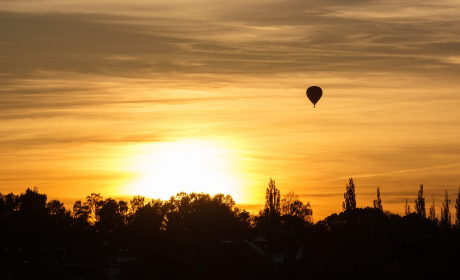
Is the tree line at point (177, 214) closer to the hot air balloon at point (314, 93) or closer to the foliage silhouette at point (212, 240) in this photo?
the foliage silhouette at point (212, 240)

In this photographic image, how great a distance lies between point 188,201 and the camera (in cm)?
17362

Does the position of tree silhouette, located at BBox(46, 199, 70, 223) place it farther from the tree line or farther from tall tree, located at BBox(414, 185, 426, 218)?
tall tree, located at BBox(414, 185, 426, 218)

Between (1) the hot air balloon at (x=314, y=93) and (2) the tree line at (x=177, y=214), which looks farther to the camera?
(2) the tree line at (x=177, y=214)

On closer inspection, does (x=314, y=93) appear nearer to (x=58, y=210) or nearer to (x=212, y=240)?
(x=212, y=240)

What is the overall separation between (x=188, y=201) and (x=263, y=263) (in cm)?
8005

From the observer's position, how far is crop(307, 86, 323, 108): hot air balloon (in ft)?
291

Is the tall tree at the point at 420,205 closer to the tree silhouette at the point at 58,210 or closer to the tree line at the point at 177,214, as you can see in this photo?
the tree line at the point at 177,214

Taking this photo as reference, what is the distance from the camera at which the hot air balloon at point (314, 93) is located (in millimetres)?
88688

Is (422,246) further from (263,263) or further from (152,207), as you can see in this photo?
(152,207)

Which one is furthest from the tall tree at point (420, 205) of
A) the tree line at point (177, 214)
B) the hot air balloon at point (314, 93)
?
the hot air balloon at point (314, 93)

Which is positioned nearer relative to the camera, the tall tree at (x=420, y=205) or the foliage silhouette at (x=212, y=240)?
the foliage silhouette at (x=212, y=240)

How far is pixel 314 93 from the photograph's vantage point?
293 feet

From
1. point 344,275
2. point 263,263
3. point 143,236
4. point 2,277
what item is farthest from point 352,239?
point 143,236

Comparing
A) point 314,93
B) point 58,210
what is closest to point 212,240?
point 314,93
